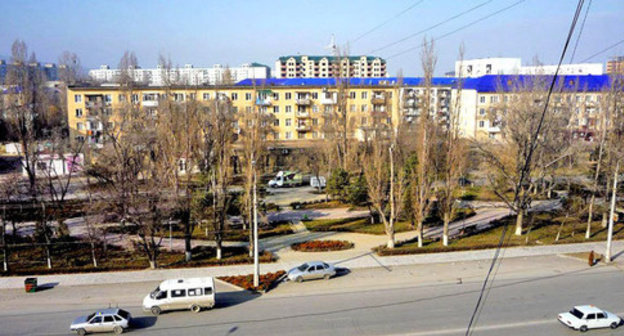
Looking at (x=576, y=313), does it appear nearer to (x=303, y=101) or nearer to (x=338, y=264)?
(x=338, y=264)

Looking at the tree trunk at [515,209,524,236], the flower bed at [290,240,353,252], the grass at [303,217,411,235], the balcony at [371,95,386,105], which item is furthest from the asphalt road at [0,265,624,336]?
the balcony at [371,95,386,105]

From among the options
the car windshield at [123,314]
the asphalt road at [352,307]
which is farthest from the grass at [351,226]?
the car windshield at [123,314]

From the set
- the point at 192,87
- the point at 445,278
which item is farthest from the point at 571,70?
the point at 445,278

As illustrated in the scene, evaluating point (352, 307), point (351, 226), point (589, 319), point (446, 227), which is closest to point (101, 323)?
point (352, 307)

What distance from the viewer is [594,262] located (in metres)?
18.7

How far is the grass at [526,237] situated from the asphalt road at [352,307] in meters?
3.51

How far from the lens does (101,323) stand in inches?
495

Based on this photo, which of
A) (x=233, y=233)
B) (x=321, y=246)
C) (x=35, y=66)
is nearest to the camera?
(x=321, y=246)

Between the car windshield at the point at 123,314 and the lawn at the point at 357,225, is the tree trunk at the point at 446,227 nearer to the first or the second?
the lawn at the point at 357,225

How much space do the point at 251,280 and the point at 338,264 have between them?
3.96 meters

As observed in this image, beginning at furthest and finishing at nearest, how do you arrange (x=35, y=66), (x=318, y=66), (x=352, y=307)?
(x=318, y=66), (x=35, y=66), (x=352, y=307)

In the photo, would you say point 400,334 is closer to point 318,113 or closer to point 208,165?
point 208,165

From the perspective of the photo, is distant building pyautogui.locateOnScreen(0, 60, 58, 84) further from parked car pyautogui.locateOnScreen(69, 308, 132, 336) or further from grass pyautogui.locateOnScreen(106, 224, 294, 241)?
parked car pyautogui.locateOnScreen(69, 308, 132, 336)

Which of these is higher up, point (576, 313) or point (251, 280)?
point (576, 313)
